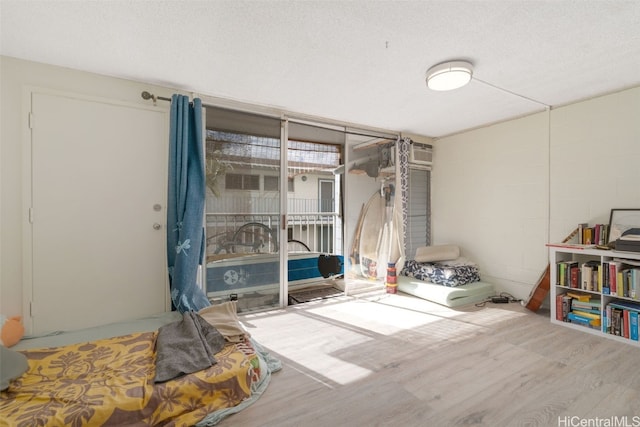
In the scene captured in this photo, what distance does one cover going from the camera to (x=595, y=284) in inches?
105

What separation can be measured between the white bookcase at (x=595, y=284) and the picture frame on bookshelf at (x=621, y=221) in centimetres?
23

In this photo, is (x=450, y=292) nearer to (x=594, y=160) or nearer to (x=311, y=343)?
(x=311, y=343)

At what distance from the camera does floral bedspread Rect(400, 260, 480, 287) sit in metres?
3.61

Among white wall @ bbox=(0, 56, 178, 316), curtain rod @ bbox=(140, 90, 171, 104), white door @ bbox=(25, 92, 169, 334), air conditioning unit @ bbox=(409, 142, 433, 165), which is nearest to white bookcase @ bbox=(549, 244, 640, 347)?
air conditioning unit @ bbox=(409, 142, 433, 165)

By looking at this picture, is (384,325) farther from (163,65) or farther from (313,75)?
(163,65)

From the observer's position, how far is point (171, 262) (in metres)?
2.67

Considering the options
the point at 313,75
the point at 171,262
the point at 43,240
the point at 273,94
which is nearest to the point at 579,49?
the point at 313,75

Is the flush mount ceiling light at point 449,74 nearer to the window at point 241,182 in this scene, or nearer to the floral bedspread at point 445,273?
the window at point 241,182

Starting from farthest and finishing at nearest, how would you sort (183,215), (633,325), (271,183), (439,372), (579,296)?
1. (271,183)
2. (579,296)
3. (183,215)
4. (633,325)
5. (439,372)

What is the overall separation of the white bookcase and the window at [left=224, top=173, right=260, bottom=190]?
316 cm

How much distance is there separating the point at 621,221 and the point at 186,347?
3865mm

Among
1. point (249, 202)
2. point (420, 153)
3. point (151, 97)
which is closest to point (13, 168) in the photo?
point (151, 97)

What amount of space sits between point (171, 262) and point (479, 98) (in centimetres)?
346

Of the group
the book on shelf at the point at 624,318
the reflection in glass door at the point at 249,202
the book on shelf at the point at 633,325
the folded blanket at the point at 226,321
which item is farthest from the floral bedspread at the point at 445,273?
the folded blanket at the point at 226,321
